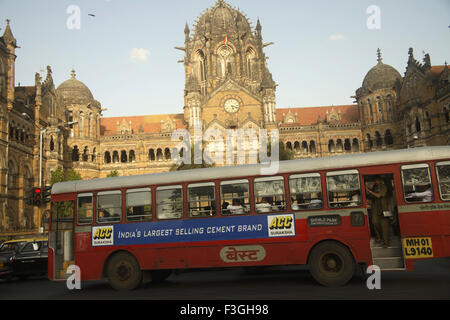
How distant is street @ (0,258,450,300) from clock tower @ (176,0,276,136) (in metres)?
40.5

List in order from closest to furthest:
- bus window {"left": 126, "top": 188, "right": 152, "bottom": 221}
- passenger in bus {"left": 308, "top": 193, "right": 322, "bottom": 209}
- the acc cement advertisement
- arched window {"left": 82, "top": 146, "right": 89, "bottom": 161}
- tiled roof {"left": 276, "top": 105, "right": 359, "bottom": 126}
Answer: passenger in bus {"left": 308, "top": 193, "right": 322, "bottom": 209} < the acc cement advertisement < bus window {"left": 126, "top": 188, "right": 152, "bottom": 221} < arched window {"left": 82, "top": 146, "right": 89, "bottom": 161} < tiled roof {"left": 276, "top": 105, "right": 359, "bottom": 126}

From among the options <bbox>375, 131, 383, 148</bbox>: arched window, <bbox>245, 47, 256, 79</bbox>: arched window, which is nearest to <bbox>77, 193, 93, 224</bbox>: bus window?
<bbox>375, 131, 383, 148</bbox>: arched window

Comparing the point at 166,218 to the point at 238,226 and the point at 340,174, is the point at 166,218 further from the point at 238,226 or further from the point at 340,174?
the point at 340,174

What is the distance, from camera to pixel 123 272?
12.0 m

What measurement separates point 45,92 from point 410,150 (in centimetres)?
4354

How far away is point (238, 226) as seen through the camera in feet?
36.9

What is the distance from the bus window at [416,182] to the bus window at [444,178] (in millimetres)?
250

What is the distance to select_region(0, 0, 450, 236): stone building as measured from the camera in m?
38.2

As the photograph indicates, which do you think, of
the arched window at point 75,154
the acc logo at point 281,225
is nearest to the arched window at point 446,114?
the acc logo at point 281,225

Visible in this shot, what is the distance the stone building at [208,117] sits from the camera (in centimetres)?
3822

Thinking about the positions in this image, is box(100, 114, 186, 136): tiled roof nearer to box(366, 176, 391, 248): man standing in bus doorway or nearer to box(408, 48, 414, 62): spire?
box(408, 48, 414, 62): spire

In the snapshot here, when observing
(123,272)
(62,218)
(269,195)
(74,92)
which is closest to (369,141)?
(74,92)

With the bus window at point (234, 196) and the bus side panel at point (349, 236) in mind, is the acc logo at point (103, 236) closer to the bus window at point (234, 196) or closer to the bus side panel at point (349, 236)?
the bus window at point (234, 196)
